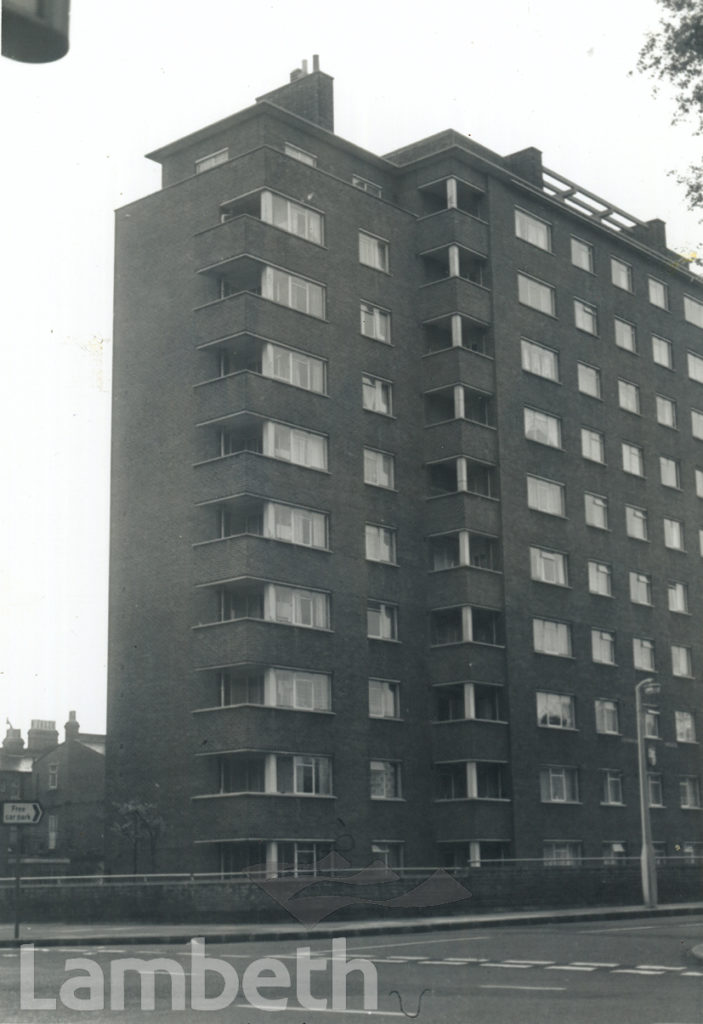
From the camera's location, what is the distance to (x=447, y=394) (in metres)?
49.2

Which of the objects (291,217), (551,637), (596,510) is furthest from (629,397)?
(291,217)

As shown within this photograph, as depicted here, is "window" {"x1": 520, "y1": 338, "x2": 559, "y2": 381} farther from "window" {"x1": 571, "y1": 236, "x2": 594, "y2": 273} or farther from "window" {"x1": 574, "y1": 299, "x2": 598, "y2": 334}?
"window" {"x1": 571, "y1": 236, "x2": 594, "y2": 273}

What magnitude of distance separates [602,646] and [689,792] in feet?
26.8

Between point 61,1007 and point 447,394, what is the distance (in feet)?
128

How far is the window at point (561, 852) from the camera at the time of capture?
46.8 metres

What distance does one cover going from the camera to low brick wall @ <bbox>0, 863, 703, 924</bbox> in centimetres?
3312

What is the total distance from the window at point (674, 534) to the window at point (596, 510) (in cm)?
461

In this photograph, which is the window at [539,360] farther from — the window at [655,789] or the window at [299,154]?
the window at [655,789]

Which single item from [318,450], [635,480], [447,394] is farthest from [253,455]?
[635,480]

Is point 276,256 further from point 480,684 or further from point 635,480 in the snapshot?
point 635,480

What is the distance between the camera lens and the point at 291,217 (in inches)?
1780

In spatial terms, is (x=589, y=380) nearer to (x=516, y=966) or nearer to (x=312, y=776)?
(x=312, y=776)

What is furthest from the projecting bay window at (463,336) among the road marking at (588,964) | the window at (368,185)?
the road marking at (588,964)

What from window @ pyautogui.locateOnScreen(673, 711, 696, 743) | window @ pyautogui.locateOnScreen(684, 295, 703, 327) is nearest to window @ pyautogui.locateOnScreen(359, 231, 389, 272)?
window @ pyautogui.locateOnScreen(684, 295, 703, 327)
